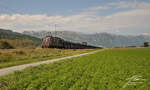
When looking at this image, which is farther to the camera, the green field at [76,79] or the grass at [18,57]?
the grass at [18,57]

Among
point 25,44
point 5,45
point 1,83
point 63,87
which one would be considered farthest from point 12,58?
point 25,44

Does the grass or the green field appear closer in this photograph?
the green field

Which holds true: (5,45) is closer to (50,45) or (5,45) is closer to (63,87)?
(50,45)

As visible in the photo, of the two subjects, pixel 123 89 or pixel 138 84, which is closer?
pixel 123 89

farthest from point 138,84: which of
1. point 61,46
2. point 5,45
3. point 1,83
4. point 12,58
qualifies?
point 5,45

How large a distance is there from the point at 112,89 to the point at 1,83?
725 centimetres

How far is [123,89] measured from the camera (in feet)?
25.0

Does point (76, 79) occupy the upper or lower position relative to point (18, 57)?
upper

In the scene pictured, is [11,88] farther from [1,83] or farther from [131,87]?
[131,87]

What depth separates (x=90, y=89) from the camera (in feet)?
25.5

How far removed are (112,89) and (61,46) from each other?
56.5m

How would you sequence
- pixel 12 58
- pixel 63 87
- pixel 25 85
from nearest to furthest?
1. pixel 63 87
2. pixel 25 85
3. pixel 12 58

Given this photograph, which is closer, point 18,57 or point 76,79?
point 76,79

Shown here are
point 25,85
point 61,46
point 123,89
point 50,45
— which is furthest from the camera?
point 61,46
